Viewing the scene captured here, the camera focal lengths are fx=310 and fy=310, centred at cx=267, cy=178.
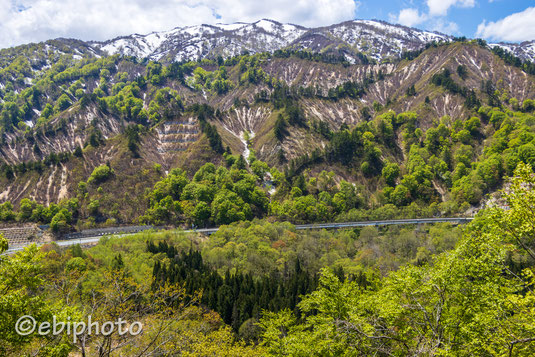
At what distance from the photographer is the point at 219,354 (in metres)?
22.5

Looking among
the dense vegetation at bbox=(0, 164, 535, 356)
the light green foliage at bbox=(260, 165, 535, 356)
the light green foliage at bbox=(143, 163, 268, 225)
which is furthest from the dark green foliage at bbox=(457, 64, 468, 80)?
the light green foliage at bbox=(260, 165, 535, 356)

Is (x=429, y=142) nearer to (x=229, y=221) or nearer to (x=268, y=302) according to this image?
(x=229, y=221)

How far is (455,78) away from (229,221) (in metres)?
146

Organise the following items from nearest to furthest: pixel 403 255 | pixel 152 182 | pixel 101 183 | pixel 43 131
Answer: pixel 403 255, pixel 101 183, pixel 152 182, pixel 43 131

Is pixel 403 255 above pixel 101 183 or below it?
below

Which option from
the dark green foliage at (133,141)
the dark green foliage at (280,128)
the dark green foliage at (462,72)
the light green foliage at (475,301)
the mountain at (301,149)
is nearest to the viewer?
the light green foliage at (475,301)

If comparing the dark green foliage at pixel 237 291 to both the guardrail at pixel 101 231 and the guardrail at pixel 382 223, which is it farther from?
the guardrail at pixel 382 223

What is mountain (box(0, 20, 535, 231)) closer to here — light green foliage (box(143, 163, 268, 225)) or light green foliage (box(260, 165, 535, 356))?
light green foliage (box(143, 163, 268, 225))

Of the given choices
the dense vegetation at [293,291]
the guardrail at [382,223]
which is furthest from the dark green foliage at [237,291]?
the guardrail at [382,223]

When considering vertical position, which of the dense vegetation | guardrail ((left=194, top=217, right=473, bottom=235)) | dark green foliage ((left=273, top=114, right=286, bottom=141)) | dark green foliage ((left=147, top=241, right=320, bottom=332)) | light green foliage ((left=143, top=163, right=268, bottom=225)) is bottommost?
dark green foliage ((left=147, top=241, right=320, bottom=332))

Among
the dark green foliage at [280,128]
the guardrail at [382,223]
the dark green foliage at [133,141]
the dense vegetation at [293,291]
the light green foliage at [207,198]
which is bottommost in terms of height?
the dense vegetation at [293,291]

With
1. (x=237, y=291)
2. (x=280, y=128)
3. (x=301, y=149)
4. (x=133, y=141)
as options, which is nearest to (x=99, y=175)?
(x=133, y=141)

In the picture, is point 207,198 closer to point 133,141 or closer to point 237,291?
point 133,141

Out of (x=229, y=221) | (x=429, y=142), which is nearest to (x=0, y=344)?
(x=229, y=221)
